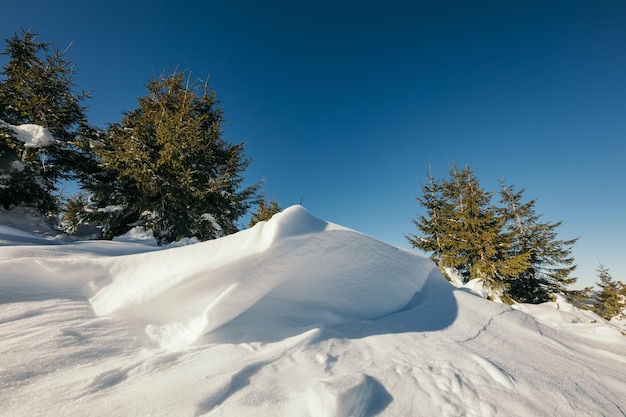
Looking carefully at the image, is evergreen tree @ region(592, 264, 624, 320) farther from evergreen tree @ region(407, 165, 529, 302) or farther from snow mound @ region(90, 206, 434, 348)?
snow mound @ region(90, 206, 434, 348)

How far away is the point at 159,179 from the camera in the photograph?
721 cm

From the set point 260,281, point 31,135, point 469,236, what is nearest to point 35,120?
point 31,135

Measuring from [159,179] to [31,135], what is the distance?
290 cm

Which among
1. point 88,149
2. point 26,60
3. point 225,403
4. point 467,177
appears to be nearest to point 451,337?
point 225,403

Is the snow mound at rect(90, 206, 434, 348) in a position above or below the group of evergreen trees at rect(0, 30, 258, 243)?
below

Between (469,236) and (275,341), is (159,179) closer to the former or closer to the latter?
(275,341)

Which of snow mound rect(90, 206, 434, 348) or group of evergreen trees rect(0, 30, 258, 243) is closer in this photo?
snow mound rect(90, 206, 434, 348)

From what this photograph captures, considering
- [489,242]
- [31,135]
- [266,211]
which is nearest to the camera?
[31,135]

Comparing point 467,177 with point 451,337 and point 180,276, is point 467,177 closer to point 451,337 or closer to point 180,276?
point 451,337

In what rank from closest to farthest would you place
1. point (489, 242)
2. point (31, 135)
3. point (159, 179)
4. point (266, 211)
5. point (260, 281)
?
point (260, 281), point (31, 135), point (159, 179), point (489, 242), point (266, 211)

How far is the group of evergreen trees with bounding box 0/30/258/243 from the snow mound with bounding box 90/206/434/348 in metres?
6.11

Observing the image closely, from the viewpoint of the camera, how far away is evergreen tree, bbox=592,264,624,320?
53.7 feet

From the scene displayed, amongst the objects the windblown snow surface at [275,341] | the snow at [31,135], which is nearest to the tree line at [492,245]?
the windblown snow surface at [275,341]

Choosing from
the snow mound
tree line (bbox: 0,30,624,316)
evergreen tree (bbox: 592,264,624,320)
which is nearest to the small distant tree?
tree line (bbox: 0,30,624,316)
